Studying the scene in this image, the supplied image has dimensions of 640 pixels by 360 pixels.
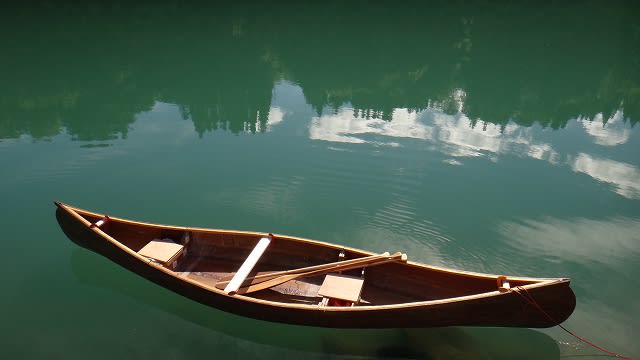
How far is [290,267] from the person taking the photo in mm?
12164

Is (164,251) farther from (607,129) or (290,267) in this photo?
(607,129)

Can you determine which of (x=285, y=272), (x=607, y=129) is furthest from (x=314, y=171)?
(x=607, y=129)

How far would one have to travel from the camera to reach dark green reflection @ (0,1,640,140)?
2641 centimetres

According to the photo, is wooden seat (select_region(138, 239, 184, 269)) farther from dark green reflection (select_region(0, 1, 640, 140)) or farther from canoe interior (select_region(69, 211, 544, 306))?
dark green reflection (select_region(0, 1, 640, 140))

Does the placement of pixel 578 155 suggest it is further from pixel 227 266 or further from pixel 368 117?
pixel 227 266

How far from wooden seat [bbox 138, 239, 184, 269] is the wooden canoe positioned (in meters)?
0.03

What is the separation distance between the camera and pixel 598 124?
25.8m

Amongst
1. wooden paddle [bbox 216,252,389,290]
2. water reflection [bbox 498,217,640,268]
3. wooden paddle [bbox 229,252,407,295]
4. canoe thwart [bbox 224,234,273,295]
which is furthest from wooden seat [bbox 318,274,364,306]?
water reflection [bbox 498,217,640,268]

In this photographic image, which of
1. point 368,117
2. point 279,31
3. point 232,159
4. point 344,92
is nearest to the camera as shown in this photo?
point 232,159

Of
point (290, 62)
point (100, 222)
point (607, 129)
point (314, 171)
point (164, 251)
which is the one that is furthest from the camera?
point (290, 62)

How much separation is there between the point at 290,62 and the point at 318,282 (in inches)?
1142

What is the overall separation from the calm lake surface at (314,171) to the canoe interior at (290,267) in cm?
85

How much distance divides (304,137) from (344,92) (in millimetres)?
9305

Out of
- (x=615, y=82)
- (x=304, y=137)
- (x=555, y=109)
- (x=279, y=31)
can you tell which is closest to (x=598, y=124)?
(x=555, y=109)
